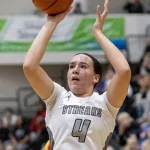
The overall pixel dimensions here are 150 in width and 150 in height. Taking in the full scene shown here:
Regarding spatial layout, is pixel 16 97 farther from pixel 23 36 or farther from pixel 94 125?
pixel 94 125

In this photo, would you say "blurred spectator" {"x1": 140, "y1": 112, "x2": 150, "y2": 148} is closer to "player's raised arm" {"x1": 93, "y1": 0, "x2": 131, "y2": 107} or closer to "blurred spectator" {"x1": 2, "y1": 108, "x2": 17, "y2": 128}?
"blurred spectator" {"x1": 2, "y1": 108, "x2": 17, "y2": 128}

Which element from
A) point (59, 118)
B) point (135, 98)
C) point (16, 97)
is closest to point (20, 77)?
point (16, 97)

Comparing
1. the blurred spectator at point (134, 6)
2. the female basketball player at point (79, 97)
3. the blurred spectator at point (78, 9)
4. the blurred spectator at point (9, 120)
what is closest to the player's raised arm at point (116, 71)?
the female basketball player at point (79, 97)

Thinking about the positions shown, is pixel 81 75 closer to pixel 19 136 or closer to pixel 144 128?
pixel 144 128

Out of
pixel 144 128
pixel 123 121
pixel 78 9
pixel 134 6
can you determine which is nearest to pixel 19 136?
pixel 123 121

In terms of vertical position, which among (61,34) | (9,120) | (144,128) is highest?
(144,128)

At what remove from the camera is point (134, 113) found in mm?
9445

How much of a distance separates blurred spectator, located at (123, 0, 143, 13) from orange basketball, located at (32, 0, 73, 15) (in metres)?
9.83

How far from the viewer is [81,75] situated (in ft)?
11.3

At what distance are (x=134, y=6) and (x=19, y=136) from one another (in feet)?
14.8

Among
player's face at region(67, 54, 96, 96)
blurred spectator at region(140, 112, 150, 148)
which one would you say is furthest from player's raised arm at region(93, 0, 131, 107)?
blurred spectator at region(140, 112, 150, 148)

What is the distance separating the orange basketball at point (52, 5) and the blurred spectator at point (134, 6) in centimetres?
983

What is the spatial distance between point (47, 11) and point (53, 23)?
0.09 m

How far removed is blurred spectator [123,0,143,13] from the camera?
42.9 ft
